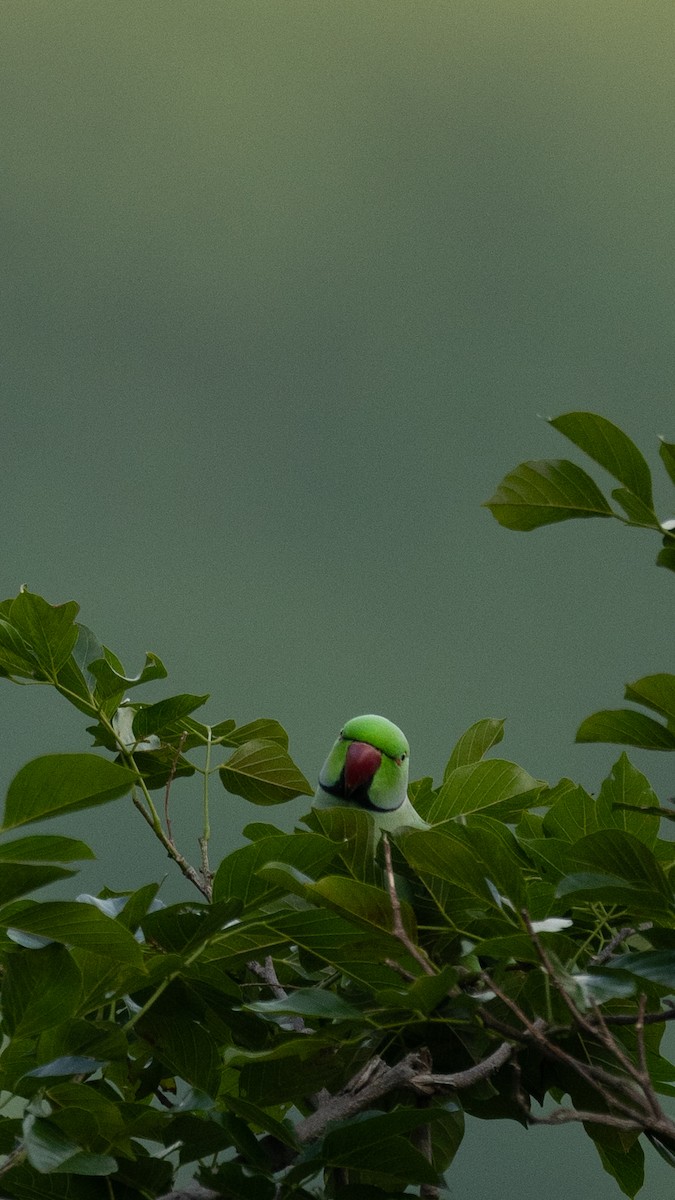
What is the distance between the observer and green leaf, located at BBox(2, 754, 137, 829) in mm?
524

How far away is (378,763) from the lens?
3.38 ft

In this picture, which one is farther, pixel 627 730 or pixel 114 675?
pixel 114 675

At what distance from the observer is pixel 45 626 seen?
793mm

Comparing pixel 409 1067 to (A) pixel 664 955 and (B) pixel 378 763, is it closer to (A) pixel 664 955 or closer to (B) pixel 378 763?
(A) pixel 664 955

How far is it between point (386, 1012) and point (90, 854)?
8.7 inches

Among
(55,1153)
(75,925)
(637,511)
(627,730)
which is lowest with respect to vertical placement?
(55,1153)

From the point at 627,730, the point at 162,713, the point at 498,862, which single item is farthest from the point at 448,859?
the point at 162,713

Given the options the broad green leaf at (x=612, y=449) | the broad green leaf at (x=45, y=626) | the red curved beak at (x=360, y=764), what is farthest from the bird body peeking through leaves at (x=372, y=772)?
the broad green leaf at (x=612, y=449)

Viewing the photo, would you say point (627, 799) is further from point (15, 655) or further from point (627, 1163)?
point (15, 655)

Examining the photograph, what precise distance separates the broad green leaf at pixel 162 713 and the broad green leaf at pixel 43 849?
30 centimetres

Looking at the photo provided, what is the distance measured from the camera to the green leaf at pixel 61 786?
20.6 inches

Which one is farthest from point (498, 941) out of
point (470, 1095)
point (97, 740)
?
point (97, 740)

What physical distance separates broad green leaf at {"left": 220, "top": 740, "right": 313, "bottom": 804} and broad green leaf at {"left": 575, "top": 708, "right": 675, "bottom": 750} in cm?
35

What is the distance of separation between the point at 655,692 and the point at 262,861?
0.23 metres
